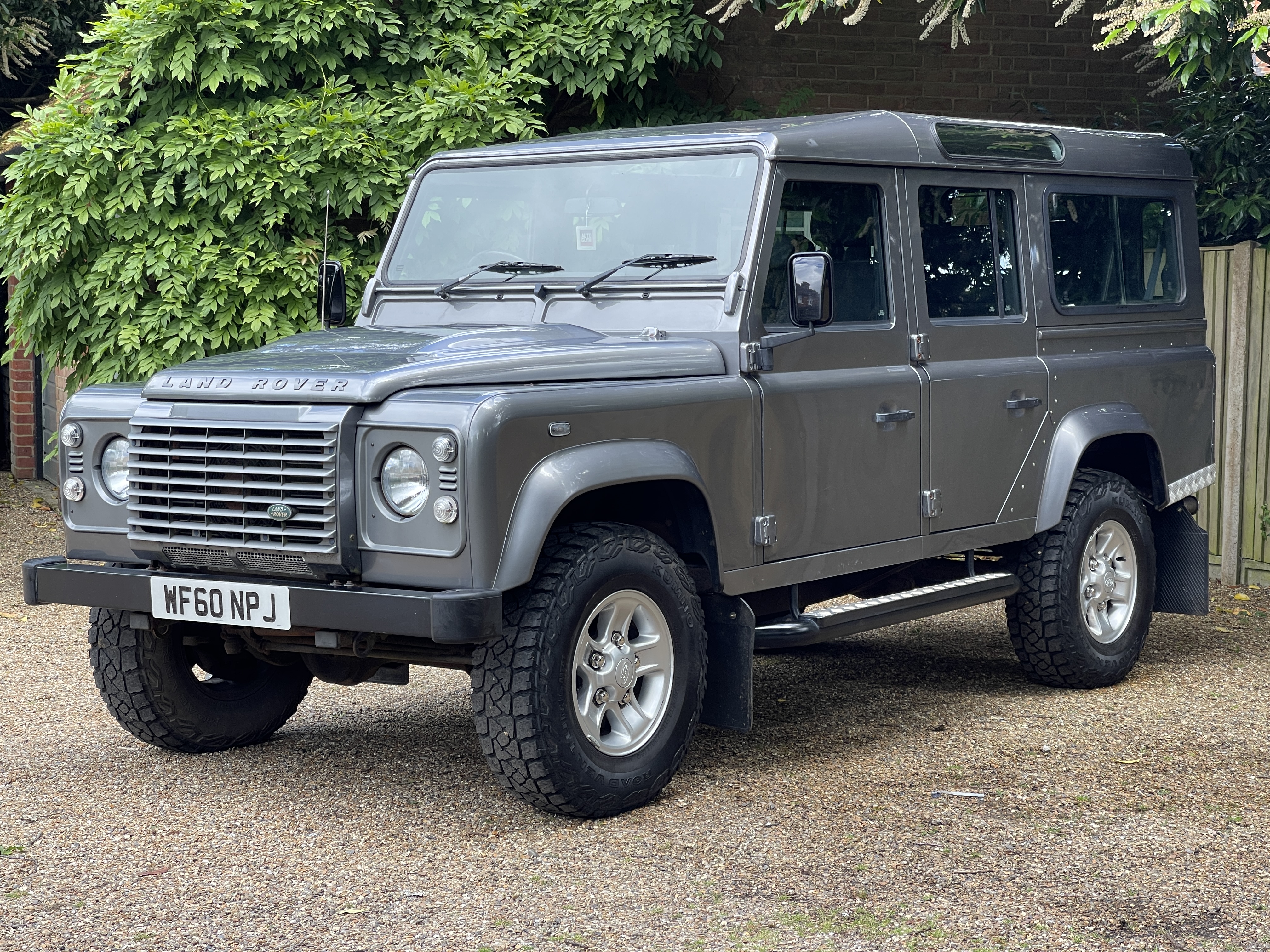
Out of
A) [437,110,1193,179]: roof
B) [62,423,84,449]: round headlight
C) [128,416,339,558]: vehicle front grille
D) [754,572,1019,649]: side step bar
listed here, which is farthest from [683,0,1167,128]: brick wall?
[128,416,339,558]: vehicle front grille

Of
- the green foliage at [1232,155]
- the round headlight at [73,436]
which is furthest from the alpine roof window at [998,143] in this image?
the green foliage at [1232,155]

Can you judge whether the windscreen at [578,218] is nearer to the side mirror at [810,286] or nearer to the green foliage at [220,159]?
the side mirror at [810,286]

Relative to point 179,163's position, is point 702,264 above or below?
below

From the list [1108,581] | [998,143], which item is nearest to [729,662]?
[1108,581]

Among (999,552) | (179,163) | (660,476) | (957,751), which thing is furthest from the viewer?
(179,163)

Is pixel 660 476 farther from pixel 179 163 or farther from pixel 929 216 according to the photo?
pixel 179 163

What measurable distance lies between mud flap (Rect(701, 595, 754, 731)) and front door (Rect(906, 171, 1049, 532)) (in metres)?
1.11

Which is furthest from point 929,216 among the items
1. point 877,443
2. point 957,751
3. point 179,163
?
point 179,163

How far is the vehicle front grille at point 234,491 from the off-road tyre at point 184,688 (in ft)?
2.02

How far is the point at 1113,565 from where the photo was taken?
23.4ft

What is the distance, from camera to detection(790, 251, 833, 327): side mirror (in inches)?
206

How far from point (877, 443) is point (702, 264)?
3.22ft

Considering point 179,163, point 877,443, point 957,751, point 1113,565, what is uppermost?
point 179,163

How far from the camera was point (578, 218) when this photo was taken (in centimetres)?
588
